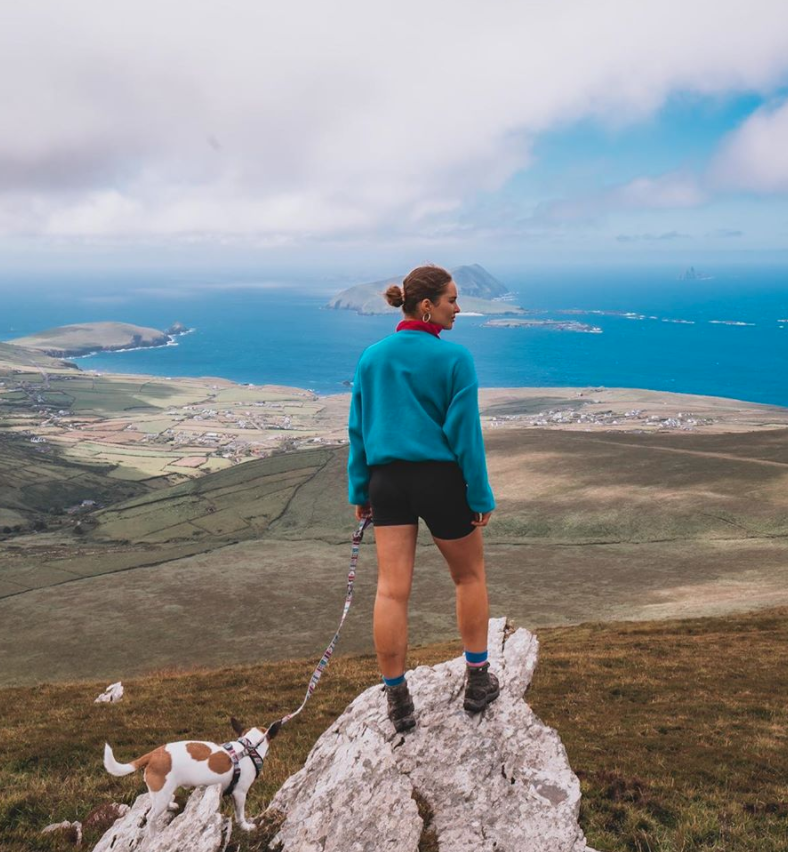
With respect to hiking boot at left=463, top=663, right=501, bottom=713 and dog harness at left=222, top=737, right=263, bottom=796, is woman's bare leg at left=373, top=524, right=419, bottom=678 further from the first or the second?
dog harness at left=222, top=737, right=263, bottom=796

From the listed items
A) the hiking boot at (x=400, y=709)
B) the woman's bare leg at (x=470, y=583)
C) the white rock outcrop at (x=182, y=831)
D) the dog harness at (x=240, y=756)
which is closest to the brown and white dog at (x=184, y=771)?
the dog harness at (x=240, y=756)

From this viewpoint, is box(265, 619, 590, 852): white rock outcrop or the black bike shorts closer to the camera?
box(265, 619, 590, 852): white rock outcrop

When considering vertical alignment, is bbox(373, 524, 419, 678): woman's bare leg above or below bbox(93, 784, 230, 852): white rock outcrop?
above

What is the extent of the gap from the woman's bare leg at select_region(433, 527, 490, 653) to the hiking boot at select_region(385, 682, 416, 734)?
1.07 metres

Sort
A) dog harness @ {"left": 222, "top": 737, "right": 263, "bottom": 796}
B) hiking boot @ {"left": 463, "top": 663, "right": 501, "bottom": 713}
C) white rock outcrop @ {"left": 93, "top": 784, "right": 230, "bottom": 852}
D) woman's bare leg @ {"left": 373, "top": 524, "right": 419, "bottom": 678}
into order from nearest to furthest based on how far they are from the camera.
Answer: white rock outcrop @ {"left": 93, "top": 784, "right": 230, "bottom": 852}, dog harness @ {"left": 222, "top": 737, "right": 263, "bottom": 796}, woman's bare leg @ {"left": 373, "top": 524, "right": 419, "bottom": 678}, hiking boot @ {"left": 463, "top": 663, "right": 501, "bottom": 713}

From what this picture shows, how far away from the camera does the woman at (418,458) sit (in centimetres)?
834

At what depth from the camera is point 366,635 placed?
58.1 meters

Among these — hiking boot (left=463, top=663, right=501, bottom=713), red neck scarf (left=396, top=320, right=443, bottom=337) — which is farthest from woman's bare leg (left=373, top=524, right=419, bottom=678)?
red neck scarf (left=396, top=320, right=443, bottom=337)

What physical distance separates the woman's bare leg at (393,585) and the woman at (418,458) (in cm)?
1

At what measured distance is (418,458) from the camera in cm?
834

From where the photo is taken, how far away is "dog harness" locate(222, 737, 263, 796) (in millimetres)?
8109

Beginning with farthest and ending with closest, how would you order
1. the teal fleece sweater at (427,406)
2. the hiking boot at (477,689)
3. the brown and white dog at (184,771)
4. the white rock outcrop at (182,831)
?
the hiking boot at (477,689), the teal fleece sweater at (427,406), the brown and white dog at (184,771), the white rock outcrop at (182,831)

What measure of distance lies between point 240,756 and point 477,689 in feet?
10.3

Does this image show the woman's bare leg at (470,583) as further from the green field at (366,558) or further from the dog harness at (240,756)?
the green field at (366,558)
